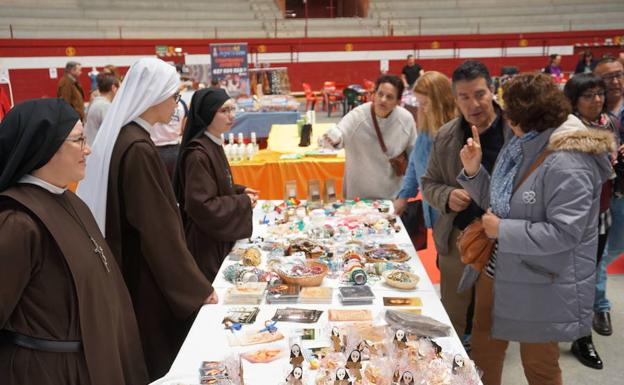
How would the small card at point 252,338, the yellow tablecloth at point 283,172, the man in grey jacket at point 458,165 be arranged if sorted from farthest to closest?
1. the yellow tablecloth at point 283,172
2. the man in grey jacket at point 458,165
3. the small card at point 252,338

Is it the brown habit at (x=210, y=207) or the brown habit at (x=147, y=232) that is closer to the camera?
the brown habit at (x=147, y=232)

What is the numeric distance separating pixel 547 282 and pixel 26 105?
6.23ft

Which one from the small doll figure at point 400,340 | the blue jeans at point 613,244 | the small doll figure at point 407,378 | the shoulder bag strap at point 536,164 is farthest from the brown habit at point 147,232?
the blue jeans at point 613,244

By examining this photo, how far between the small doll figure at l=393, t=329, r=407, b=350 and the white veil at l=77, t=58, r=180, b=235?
126 centimetres

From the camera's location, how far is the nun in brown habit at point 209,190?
8.68 feet

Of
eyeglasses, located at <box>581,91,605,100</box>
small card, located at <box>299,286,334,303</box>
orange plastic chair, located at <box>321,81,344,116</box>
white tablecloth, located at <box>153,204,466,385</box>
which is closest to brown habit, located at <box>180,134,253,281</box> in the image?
white tablecloth, located at <box>153,204,466,385</box>

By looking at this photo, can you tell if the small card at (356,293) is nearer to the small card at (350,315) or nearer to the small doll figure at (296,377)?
the small card at (350,315)

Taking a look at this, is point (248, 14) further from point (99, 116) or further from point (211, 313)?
point (211, 313)

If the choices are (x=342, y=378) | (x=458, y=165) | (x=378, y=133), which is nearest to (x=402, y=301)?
(x=342, y=378)

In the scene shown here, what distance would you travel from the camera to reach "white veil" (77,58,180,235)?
2119 mm

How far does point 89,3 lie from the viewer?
54.9ft

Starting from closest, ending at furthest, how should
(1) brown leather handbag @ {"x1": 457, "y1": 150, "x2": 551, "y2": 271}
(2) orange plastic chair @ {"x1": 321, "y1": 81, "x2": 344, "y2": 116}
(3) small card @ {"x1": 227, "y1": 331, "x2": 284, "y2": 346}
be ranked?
(3) small card @ {"x1": 227, "y1": 331, "x2": 284, "y2": 346} → (1) brown leather handbag @ {"x1": 457, "y1": 150, "x2": 551, "y2": 271} → (2) orange plastic chair @ {"x1": 321, "y1": 81, "x2": 344, "y2": 116}

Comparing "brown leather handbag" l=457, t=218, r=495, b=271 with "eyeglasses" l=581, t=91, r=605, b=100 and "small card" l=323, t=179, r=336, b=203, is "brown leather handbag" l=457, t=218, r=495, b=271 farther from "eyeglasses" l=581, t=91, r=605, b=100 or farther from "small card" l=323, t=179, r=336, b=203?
"small card" l=323, t=179, r=336, b=203

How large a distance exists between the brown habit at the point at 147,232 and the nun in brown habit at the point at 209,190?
44 centimetres
